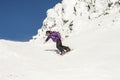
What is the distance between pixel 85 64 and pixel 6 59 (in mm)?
4668

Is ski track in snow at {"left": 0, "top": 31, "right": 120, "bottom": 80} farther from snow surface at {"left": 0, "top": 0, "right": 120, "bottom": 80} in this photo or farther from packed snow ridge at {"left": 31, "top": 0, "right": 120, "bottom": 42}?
packed snow ridge at {"left": 31, "top": 0, "right": 120, "bottom": 42}

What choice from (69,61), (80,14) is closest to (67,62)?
(69,61)

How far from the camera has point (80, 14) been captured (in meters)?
63.2

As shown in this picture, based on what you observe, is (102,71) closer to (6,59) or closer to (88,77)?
(88,77)

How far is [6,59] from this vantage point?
19.5 m

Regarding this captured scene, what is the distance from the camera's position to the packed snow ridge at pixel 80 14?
1574 inches

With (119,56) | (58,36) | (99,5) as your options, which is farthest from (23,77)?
(99,5)

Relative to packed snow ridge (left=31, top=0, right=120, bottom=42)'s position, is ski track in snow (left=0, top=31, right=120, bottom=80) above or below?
below

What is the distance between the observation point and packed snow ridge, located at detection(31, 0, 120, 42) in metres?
40.0

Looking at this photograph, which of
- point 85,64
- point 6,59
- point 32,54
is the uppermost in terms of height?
point 32,54

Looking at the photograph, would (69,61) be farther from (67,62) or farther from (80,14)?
(80,14)

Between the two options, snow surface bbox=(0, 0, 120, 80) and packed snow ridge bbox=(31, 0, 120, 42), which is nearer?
snow surface bbox=(0, 0, 120, 80)

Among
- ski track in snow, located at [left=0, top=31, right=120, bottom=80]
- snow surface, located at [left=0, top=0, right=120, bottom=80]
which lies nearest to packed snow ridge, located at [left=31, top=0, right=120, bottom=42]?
snow surface, located at [left=0, top=0, right=120, bottom=80]

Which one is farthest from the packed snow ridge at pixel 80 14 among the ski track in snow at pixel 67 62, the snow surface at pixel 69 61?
the ski track in snow at pixel 67 62
